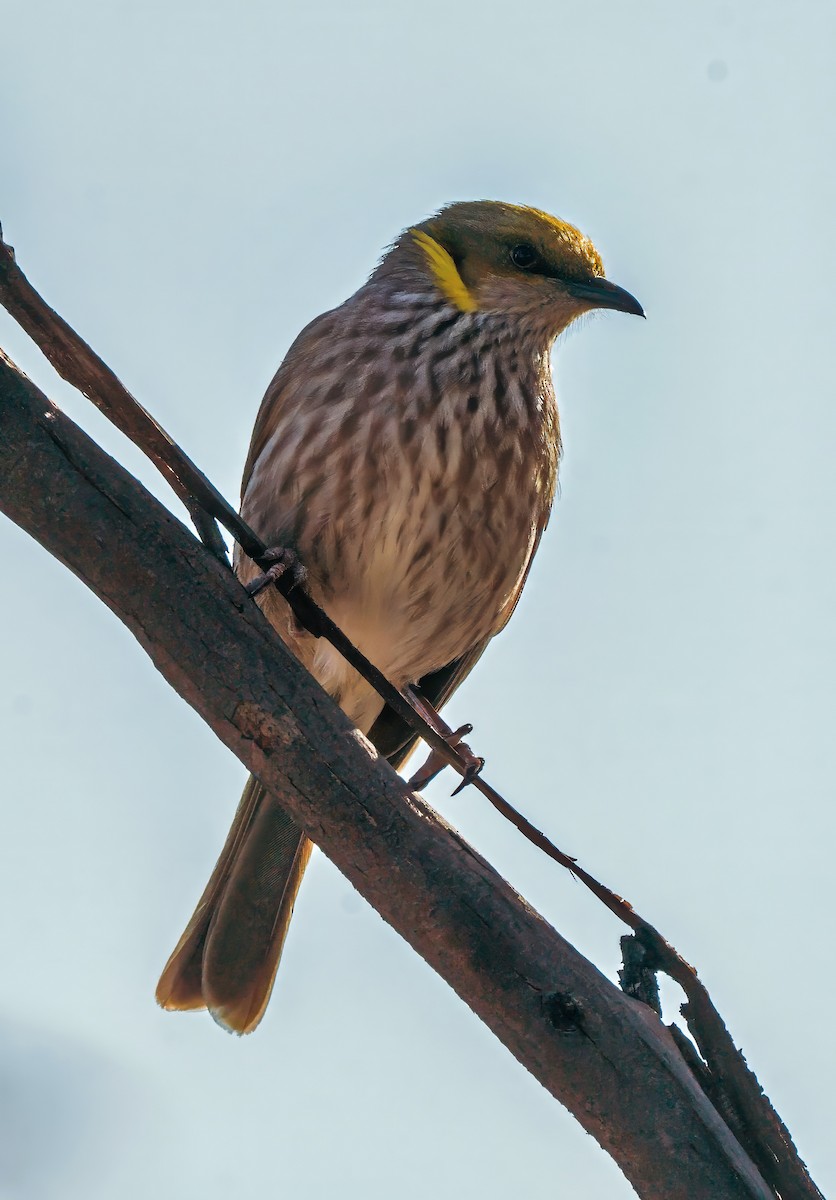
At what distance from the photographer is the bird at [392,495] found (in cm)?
441

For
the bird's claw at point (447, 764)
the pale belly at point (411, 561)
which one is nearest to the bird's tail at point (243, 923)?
the pale belly at point (411, 561)

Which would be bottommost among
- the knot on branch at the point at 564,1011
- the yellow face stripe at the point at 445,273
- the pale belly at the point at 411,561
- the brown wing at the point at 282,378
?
the knot on branch at the point at 564,1011

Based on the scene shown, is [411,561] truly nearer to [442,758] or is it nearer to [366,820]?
[442,758]

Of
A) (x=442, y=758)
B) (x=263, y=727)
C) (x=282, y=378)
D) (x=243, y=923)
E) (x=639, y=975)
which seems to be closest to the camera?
(x=263, y=727)

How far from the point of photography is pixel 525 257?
5336 mm

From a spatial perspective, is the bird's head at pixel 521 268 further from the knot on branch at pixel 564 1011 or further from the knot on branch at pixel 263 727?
the knot on branch at pixel 564 1011

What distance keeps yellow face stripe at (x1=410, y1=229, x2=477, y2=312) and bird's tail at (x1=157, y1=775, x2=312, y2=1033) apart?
194 cm

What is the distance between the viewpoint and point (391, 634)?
4809 mm

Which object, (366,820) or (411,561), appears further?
(411,561)

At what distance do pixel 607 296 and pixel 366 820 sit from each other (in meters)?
2.99

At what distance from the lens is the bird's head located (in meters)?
5.22

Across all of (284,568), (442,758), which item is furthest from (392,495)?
(442,758)

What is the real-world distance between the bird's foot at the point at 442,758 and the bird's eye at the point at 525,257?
1.72 m

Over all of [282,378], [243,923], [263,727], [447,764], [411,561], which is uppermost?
[282,378]
